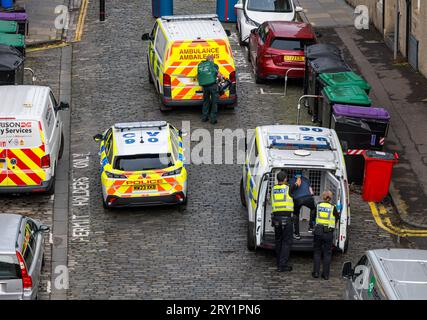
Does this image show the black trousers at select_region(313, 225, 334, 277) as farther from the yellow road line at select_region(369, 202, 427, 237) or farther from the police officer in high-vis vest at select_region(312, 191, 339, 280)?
the yellow road line at select_region(369, 202, 427, 237)

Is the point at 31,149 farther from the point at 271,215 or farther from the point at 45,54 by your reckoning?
the point at 45,54

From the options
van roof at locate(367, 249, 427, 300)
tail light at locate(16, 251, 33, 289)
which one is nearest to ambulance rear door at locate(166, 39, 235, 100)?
tail light at locate(16, 251, 33, 289)

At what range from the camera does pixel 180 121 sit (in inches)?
1147

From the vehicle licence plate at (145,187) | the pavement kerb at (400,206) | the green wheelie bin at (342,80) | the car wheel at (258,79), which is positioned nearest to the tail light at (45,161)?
the vehicle licence plate at (145,187)

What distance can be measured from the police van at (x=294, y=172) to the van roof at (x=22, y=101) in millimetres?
4521

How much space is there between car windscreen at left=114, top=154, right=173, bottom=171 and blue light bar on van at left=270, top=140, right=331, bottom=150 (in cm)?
238

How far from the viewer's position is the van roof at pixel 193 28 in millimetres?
29172

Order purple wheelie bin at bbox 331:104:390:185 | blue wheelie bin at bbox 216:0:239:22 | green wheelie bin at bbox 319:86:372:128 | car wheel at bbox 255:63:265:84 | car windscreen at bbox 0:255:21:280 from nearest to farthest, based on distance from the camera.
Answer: car windscreen at bbox 0:255:21:280 < purple wheelie bin at bbox 331:104:390:185 < green wheelie bin at bbox 319:86:372:128 < car wheel at bbox 255:63:265:84 < blue wheelie bin at bbox 216:0:239:22

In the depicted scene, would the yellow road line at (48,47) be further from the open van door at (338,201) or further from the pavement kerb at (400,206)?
the open van door at (338,201)

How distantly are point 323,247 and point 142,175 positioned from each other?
415 centimetres

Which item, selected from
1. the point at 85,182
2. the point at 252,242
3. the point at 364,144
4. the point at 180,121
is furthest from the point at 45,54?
the point at 252,242

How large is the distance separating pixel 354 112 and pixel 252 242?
16.7ft

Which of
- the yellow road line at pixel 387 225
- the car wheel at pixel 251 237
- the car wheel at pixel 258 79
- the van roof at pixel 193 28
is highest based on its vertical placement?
the van roof at pixel 193 28

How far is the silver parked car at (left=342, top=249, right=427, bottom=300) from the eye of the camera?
52.8 ft
